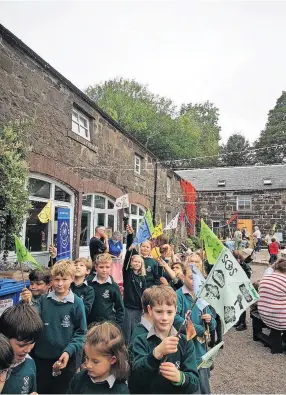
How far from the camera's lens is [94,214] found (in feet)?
33.6

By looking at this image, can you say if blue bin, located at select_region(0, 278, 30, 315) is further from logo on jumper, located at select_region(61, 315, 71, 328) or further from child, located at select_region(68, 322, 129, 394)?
child, located at select_region(68, 322, 129, 394)

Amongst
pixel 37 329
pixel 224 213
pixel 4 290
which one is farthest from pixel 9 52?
pixel 224 213

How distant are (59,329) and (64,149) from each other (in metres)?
5.96

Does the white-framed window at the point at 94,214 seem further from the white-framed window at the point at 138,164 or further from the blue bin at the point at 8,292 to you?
the blue bin at the point at 8,292

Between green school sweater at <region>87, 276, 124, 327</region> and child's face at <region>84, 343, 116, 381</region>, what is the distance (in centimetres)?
193

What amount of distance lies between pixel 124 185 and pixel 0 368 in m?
10.3

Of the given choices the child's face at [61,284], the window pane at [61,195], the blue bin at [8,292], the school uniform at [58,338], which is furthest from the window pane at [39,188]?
the school uniform at [58,338]

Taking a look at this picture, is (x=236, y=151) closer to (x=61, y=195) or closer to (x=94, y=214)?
(x=94, y=214)

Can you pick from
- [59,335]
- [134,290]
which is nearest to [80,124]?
[134,290]

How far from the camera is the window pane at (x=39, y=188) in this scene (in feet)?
24.0

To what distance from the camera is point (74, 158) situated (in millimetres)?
8680

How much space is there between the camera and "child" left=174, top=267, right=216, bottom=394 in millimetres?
2869

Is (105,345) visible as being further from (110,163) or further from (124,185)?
(124,185)

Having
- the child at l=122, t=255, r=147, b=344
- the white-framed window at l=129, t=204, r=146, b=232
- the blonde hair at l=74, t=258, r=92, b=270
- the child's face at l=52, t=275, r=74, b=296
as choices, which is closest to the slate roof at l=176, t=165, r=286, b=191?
the white-framed window at l=129, t=204, r=146, b=232
